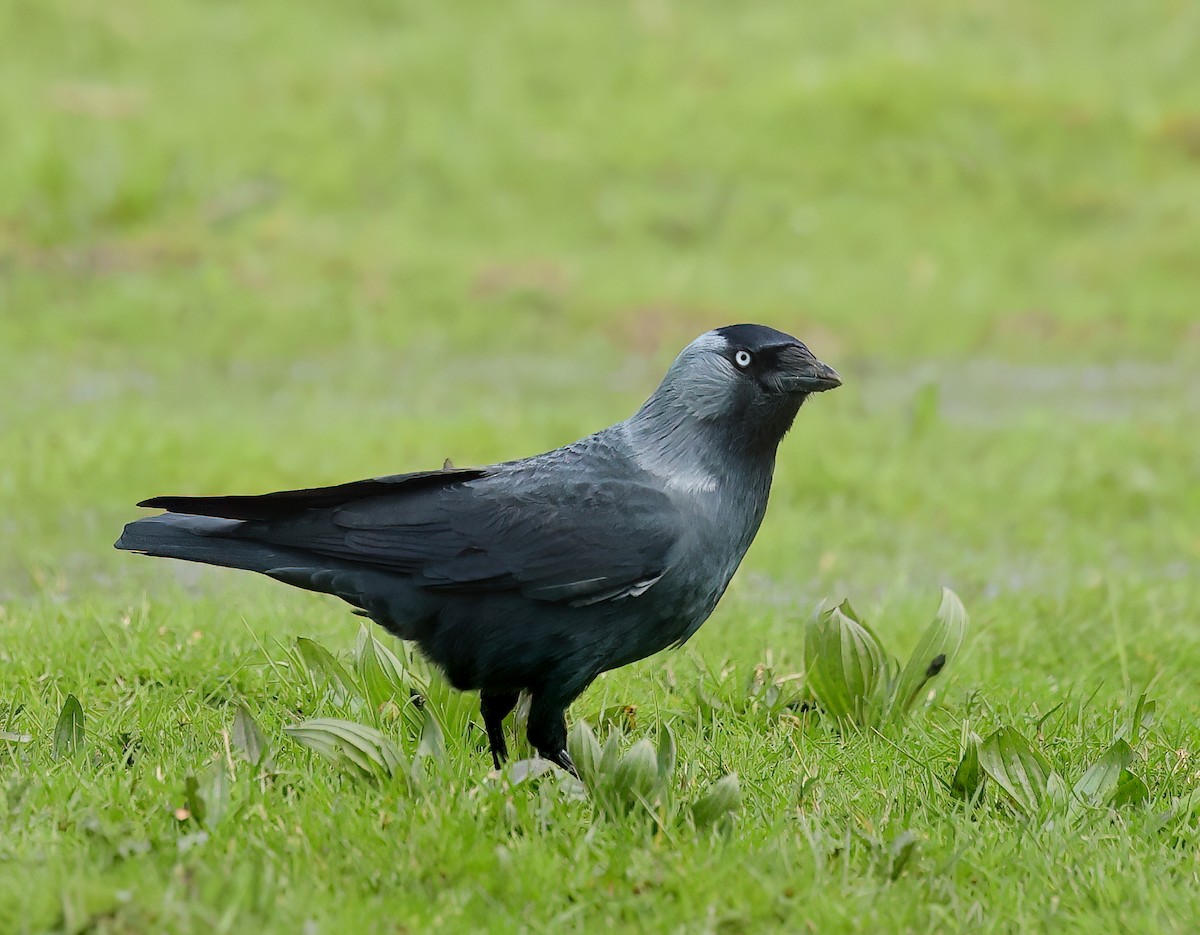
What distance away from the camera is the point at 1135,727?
3.92 meters

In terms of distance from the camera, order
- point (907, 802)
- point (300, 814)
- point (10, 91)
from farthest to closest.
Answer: point (10, 91) → point (907, 802) → point (300, 814)

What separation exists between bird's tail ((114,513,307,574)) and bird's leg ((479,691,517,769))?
1.97 ft

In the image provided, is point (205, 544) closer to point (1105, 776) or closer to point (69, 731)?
point (69, 731)

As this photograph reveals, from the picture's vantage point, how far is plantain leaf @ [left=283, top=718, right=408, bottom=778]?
340 centimetres

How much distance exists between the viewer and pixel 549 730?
3.85 meters

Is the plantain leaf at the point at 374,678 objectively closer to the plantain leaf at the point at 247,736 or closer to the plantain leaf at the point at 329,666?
the plantain leaf at the point at 329,666

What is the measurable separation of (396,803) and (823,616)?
4.65ft

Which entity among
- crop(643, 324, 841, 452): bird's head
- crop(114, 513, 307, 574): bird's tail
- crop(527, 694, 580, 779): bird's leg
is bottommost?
crop(527, 694, 580, 779): bird's leg

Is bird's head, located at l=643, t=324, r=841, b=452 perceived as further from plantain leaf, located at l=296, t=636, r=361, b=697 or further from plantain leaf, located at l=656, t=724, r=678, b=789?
plantain leaf, located at l=296, t=636, r=361, b=697

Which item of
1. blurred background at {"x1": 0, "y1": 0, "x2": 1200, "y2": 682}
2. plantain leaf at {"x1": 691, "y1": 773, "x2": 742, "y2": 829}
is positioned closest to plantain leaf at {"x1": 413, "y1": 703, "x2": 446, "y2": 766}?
plantain leaf at {"x1": 691, "y1": 773, "x2": 742, "y2": 829}

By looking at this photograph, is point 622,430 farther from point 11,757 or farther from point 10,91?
point 10,91

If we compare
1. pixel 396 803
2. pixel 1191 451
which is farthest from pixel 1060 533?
pixel 396 803

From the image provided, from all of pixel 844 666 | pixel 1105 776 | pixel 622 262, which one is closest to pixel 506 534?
pixel 844 666

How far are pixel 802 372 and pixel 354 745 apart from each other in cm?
147
